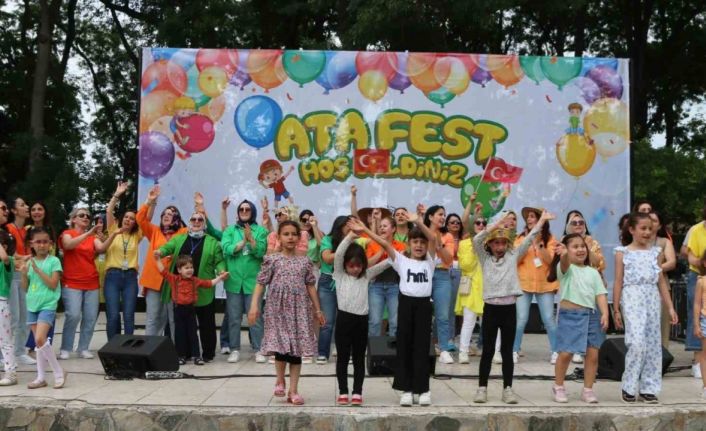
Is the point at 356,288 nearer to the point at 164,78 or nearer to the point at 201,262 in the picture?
the point at 201,262

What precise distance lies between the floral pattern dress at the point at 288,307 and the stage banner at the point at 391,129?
4.73m

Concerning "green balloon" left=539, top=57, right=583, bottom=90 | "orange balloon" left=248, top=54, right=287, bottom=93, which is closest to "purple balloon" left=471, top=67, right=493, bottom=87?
"green balloon" left=539, top=57, right=583, bottom=90

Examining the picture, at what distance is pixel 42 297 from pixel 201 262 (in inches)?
71.1

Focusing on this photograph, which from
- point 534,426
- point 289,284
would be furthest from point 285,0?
point 534,426

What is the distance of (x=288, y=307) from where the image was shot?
21.0 feet

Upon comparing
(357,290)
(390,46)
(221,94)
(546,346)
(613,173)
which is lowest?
(546,346)

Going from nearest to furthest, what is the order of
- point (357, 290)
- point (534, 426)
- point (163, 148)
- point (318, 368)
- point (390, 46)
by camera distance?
point (534, 426)
point (357, 290)
point (318, 368)
point (163, 148)
point (390, 46)

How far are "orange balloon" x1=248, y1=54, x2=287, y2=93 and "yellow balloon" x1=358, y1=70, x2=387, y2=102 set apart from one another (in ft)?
3.55

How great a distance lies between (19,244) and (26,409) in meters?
2.67

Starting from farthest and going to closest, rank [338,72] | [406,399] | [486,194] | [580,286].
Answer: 1. [338,72]
2. [486,194]
3. [580,286]
4. [406,399]

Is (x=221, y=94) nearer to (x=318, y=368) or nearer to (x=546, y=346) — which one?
(x=318, y=368)

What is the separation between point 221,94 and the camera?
11414mm

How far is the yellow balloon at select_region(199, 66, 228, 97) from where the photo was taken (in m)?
11.4

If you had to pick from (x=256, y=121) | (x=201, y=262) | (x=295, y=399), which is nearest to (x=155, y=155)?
(x=256, y=121)
